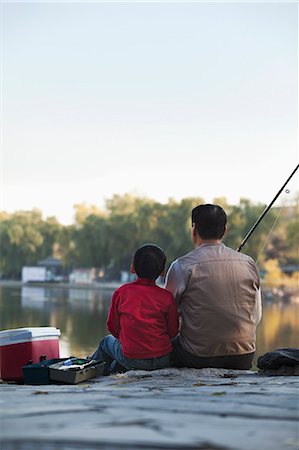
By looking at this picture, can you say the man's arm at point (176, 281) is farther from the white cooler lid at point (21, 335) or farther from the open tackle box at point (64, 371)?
the white cooler lid at point (21, 335)

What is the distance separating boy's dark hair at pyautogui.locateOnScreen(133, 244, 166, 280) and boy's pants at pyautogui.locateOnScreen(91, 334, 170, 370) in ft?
0.99

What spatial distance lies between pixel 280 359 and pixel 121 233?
3606 centimetres

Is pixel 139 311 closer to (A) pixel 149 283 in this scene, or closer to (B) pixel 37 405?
(A) pixel 149 283

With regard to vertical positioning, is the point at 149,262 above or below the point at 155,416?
above

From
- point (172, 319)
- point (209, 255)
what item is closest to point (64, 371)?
point (172, 319)

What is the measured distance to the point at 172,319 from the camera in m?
2.72

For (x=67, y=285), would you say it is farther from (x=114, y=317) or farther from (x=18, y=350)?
(x=114, y=317)

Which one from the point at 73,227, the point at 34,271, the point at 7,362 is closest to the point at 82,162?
the point at 73,227

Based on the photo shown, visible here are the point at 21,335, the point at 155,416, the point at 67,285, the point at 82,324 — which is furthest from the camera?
the point at 67,285

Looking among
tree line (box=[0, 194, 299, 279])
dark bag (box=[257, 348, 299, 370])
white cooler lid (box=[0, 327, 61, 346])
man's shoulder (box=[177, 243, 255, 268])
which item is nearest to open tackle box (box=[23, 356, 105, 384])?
white cooler lid (box=[0, 327, 61, 346])

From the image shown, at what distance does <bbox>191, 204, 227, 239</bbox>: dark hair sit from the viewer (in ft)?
8.95

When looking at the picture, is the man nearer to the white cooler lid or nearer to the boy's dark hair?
the boy's dark hair

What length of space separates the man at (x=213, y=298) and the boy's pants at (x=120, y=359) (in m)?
0.08

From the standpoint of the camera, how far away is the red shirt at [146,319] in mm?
2717
